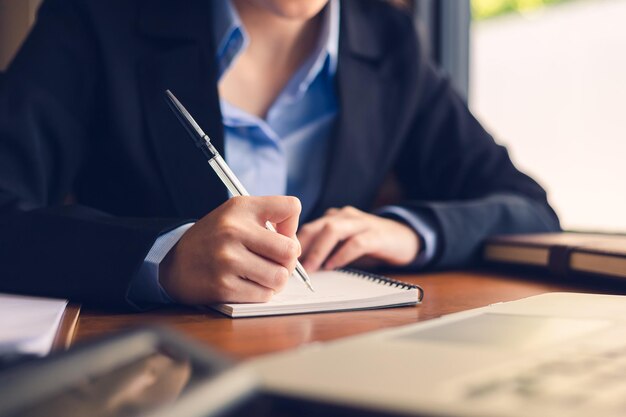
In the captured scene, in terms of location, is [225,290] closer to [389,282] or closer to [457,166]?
[389,282]

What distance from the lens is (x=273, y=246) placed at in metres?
0.65

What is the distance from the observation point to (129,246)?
2.27 feet

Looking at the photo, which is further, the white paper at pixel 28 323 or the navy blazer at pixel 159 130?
the navy blazer at pixel 159 130

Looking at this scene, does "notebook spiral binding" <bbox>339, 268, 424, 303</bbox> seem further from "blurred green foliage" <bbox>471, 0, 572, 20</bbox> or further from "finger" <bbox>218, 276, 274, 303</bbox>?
"blurred green foliage" <bbox>471, 0, 572, 20</bbox>

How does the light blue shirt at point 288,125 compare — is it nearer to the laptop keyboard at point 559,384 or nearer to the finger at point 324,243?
the finger at point 324,243

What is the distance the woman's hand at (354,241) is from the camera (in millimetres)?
860

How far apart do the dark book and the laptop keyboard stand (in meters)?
0.46

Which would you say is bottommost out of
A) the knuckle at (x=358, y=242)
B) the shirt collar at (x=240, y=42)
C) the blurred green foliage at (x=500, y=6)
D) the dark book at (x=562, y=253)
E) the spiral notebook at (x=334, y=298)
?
the dark book at (x=562, y=253)

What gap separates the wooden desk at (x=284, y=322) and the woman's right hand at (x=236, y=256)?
2 centimetres

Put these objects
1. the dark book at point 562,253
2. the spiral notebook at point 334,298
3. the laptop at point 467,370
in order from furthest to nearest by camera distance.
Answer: the dark book at point 562,253 → the spiral notebook at point 334,298 → the laptop at point 467,370

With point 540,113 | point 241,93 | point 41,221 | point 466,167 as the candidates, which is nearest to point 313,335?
point 41,221

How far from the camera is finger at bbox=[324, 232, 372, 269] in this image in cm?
88

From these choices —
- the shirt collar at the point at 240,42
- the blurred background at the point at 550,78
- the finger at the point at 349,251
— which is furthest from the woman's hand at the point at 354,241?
the blurred background at the point at 550,78

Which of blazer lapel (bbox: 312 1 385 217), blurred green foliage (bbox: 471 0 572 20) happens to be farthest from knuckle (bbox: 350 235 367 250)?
blurred green foliage (bbox: 471 0 572 20)
